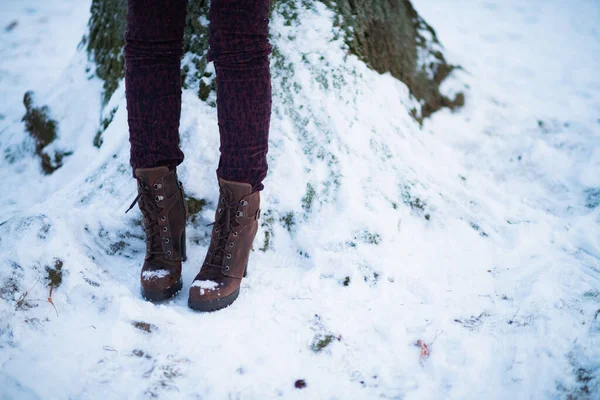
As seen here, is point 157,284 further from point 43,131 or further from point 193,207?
point 43,131

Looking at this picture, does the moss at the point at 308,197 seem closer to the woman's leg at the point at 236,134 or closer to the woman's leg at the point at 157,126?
the woman's leg at the point at 236,134

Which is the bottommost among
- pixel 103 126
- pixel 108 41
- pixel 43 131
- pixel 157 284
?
pixel 43 131

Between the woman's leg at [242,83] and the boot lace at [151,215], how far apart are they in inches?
11.2

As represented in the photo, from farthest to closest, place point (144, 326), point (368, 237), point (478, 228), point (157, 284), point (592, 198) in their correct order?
point (592, 198), point (478, 228), point (368, 237), point (157, 284), point (144, 326)

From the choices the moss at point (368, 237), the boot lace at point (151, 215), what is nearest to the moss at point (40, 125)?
the boot lace at point (151, 215)

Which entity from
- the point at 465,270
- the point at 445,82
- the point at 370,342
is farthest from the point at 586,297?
the point at 445,82

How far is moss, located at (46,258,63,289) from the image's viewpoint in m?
1.59

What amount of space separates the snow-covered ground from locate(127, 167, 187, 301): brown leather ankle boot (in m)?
0.08

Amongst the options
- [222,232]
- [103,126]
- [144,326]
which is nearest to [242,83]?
[222,232]

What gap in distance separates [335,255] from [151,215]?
764mm

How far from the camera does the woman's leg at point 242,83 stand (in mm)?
1422

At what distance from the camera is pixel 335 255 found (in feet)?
6.01

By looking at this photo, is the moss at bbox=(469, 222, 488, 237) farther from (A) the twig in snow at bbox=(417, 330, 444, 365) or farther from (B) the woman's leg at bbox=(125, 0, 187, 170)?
(B) the woman's leg at bbox=(125, 0, 187, 170)

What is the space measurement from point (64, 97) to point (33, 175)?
1.76ft
